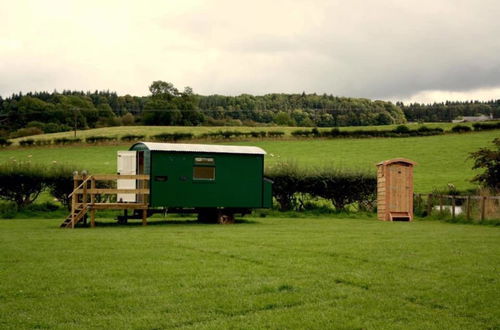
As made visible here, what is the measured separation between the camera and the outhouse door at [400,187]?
73.8 feet

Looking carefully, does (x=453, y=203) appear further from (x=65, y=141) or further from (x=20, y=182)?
(x=65, y=141)

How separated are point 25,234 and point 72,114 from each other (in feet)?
233

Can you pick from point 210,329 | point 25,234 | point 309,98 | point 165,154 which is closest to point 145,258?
point 210,329

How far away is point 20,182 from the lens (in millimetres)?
24297

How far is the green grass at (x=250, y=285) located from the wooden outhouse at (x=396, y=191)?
33.3ft

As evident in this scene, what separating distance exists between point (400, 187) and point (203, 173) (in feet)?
25.0

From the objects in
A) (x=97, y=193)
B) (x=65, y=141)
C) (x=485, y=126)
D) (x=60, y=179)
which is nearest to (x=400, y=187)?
(x=97, y=193)

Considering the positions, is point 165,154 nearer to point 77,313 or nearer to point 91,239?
point 91,239

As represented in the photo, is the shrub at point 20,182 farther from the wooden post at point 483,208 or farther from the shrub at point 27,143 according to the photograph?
the shrub at point 27,143

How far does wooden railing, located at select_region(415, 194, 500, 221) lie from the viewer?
19375mm

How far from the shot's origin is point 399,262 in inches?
367

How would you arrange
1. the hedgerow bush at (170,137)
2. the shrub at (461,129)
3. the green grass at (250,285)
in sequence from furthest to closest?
the shrub at (461,129) < the hedgerow bush at (170,137) < the green grass at (250,285)

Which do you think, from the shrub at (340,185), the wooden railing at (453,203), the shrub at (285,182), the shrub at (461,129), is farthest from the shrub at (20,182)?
the shrub at (461,129)

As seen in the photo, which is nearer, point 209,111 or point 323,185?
point 323,185
